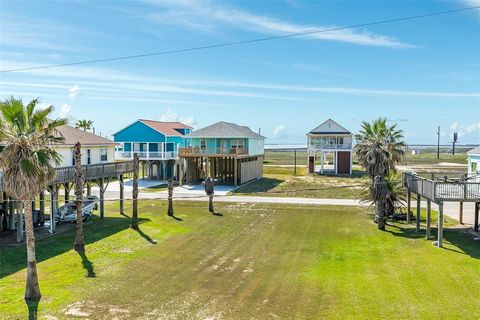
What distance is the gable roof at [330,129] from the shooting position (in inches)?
2419

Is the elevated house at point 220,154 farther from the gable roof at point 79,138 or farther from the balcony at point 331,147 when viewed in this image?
the gable roof at point 79,138

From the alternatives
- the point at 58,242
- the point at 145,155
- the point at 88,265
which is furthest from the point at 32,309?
the point at 145,155

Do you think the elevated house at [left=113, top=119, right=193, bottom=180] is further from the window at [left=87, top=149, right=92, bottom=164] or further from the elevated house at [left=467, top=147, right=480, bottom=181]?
the elevated house at [left=467, top=147, right=480, bottom=181]

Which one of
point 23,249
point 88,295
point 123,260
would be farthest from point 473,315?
point 23,249

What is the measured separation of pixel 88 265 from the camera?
62.5ft

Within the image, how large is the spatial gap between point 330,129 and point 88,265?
48080 mm

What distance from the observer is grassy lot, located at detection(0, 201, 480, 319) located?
47.2 ft

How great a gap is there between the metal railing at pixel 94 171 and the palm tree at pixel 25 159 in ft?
31.3

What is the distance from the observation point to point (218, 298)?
15.4 meters

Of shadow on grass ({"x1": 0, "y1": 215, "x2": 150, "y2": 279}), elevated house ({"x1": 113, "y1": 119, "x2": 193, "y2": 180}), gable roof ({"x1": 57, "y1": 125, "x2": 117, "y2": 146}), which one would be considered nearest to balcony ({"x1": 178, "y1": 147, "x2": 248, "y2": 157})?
elevated house ({"x1": 113, "y1": 119, "x2": 193, "y2": 180})

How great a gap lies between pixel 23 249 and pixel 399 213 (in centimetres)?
2449

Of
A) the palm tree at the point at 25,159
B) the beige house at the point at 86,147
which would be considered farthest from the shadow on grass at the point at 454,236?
the beige house at the point at 86,147

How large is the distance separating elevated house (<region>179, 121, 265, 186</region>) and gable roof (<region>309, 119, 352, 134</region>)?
1208 cm

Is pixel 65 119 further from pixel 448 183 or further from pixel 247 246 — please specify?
pixel 448 183
